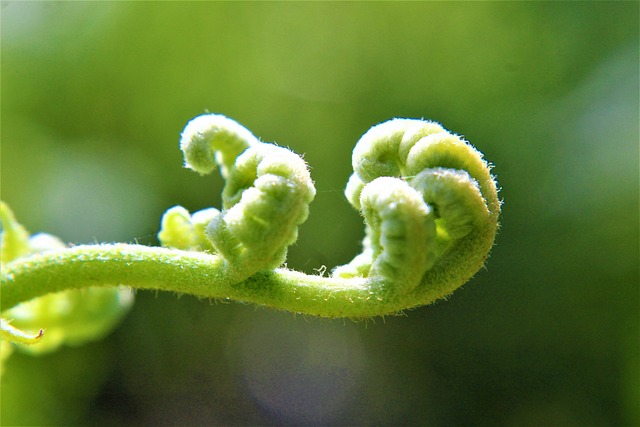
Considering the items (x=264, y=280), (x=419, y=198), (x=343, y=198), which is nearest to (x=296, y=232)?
(x=264, y=280)

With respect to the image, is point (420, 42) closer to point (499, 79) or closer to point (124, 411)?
point (499, 79)

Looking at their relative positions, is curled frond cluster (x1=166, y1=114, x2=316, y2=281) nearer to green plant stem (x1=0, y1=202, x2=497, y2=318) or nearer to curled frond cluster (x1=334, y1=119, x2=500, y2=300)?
green plant stem (x1=0, y1=202, x2=497, y2=318)

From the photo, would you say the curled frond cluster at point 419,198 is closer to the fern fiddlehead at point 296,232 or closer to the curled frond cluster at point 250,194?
the fern fiddlehead at point 296,232

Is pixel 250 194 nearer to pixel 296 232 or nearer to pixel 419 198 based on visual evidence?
pixel 296 232

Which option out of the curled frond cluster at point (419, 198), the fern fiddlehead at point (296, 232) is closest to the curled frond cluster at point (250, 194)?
the fern fiddlehead at point (296, 232)

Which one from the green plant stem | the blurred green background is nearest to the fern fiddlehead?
the green plant stem

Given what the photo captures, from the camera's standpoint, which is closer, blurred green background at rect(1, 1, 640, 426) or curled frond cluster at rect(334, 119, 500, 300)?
curled frond cluster at rect(334, 119, 500, 300)
